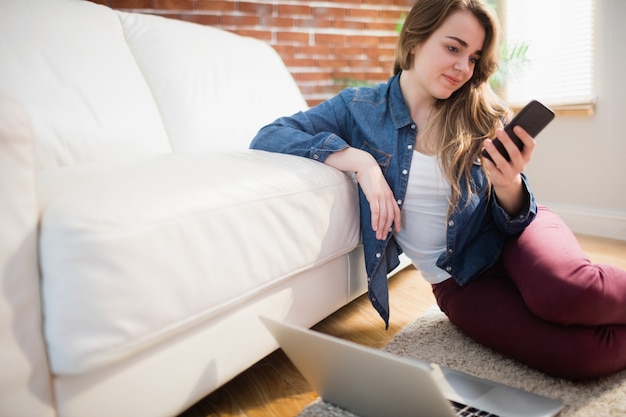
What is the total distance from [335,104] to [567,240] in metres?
0.62

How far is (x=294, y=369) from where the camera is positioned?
110 centimetres

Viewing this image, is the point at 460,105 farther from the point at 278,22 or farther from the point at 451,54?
the point at 278,22

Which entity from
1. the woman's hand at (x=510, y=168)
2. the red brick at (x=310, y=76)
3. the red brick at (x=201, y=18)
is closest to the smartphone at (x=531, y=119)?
the woman's hand at (x=510, y=168)

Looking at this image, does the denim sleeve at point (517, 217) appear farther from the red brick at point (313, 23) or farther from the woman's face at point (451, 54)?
the red brick at point (313, 23)

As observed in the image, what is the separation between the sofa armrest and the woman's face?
0.83m

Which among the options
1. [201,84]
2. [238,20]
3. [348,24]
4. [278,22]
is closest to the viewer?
[201,84]

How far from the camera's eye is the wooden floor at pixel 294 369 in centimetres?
96

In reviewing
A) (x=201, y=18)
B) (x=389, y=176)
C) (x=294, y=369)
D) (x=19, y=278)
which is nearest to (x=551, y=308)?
(x=389, y=176)

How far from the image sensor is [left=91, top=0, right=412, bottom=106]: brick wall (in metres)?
2.00

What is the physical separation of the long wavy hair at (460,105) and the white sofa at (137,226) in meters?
0.23

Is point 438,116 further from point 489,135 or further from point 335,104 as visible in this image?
point 335,104

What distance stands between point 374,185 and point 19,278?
2.28 feet

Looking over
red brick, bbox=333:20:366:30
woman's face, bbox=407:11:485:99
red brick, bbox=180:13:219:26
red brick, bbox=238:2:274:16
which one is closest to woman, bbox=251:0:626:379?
woman's face, bbox=407:11:485:99

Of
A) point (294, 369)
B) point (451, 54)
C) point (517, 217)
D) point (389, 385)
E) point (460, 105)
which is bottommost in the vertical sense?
point (294, 369)
